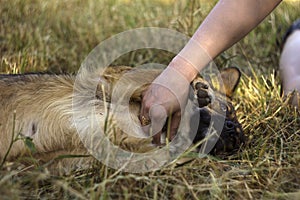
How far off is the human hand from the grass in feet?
0.72

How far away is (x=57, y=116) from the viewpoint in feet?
7.98

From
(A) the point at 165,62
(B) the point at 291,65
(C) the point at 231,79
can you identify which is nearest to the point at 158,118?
(C) the point at 231,79

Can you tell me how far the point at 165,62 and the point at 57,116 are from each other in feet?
6.35

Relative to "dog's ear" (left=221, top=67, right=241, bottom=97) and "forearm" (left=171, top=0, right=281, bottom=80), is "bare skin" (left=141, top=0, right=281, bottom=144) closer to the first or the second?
"forearm" (left=171, top=0, right=281, bottom=80)

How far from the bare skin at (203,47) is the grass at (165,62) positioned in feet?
1.00

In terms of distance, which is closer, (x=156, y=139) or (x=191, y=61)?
(x=156, y=139)

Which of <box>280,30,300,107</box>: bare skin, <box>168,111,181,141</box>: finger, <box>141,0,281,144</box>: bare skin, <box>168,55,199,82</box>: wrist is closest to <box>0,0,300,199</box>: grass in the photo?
<box>280,30,300,107</box>: bare skin

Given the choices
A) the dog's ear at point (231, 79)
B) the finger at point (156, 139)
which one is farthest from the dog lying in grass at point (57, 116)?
the dog's ear at point (231, 79)

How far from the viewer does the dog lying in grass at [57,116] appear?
2354 mm

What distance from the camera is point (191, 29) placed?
14.2ft

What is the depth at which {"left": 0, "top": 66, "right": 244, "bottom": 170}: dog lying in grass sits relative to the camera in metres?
2.35

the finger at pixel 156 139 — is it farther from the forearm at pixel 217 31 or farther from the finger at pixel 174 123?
the forearm at pixel 217 31

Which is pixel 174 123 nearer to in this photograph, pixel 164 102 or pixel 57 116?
pixel 164 102

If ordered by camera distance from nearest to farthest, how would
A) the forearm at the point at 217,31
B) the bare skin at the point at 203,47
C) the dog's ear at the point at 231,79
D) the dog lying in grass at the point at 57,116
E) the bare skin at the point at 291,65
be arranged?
the dog lying in grass at the point at 57,116, the bare skin at the point at 203,47, the forearm at the point at 217,31, the dog's ear at the point at 231,79, the bare skin at the point at 291,65
